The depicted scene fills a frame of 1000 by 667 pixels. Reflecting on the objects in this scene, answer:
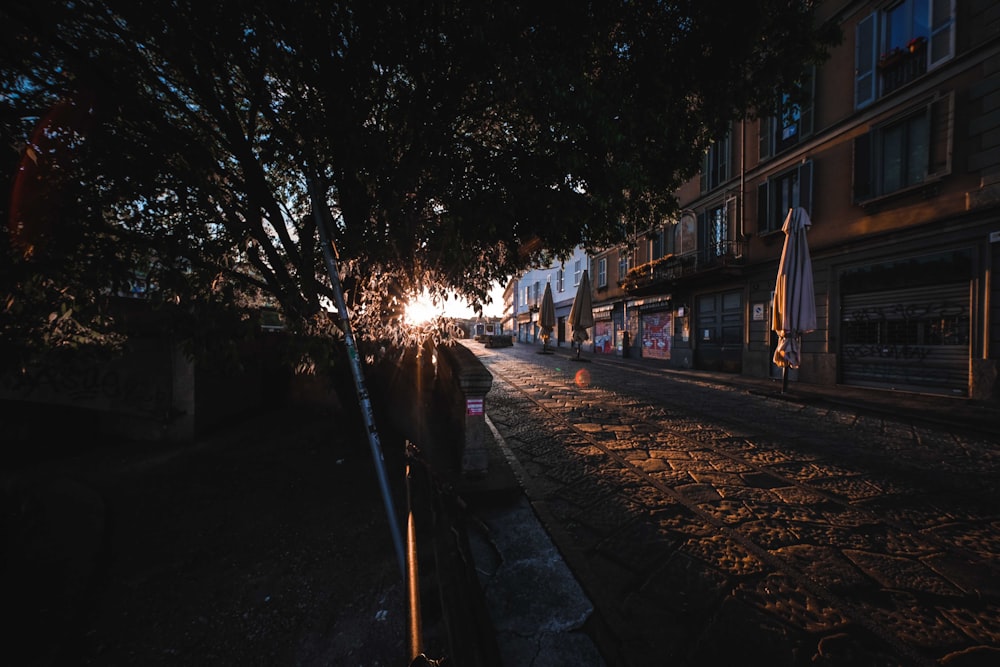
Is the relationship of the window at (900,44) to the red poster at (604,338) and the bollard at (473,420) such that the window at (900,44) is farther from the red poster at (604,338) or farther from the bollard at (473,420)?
the red poster at (604,338)

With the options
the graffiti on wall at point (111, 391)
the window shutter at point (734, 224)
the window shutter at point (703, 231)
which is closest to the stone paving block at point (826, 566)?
the graffiti on wall at point (111, 391)

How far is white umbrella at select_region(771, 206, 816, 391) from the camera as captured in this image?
7395mm

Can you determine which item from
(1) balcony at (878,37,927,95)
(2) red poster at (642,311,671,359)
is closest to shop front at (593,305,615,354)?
(2) red poster at (642,311,671,359)

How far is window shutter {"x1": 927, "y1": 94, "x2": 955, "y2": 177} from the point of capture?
7.71 m

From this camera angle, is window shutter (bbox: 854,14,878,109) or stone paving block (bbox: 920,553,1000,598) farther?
window shutter (bbox: 854,14,878,109)

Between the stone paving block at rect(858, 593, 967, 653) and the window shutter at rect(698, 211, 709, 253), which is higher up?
the window shutter at rect(698, 211, 709, 253)

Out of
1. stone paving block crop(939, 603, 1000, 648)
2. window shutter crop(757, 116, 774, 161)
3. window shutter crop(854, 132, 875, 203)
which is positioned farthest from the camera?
window shutter crop(757, 116, 774, 161)

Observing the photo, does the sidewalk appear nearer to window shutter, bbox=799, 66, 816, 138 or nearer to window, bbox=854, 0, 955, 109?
window, bbox=854, 0, 955, 109

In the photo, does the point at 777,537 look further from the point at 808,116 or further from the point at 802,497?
the point at 808,116

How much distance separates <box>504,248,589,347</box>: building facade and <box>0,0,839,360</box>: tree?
46.0 ft

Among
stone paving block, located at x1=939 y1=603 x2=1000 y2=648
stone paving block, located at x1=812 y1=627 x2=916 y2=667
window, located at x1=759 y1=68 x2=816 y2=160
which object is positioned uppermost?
window, located at x1=759 y1=68 x2=816 y2=160

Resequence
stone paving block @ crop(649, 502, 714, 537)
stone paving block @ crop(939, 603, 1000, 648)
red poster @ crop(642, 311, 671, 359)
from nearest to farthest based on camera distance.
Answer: stone paving block @ crop(939, 603, 1000, 648) → stone paving block @ crop(649, 502, 714, 537) → red poster @ crop(642, 311, 671, 359)

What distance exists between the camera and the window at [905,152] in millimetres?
7875

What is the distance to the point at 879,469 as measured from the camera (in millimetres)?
3803
